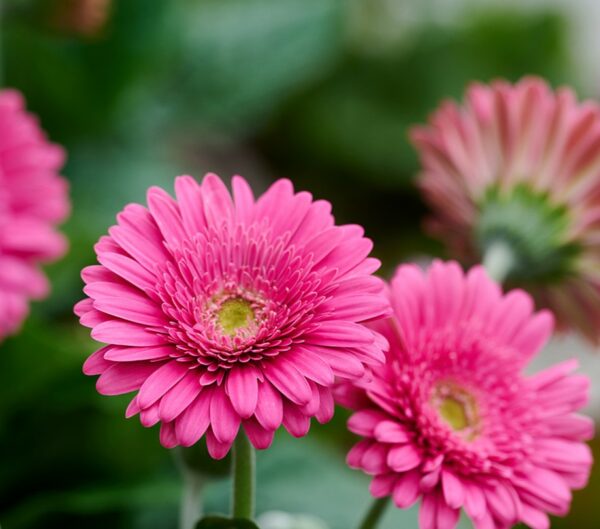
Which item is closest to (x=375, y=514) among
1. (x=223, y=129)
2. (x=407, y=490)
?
(x=407, y=490)

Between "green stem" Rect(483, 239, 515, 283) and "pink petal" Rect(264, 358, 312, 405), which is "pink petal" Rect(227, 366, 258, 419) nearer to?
"pink petal" Rect(264, 358, 312, 405)

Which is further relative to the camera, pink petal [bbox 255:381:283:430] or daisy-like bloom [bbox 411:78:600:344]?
daisy-like bloom [bbox 411:78:600:344]

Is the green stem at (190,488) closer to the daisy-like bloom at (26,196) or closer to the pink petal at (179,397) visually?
the pink petal at (179,397)

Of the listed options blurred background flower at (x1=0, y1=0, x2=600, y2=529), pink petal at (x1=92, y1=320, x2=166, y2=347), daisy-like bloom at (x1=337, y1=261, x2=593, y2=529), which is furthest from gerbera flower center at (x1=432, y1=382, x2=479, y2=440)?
blurred background flower at (x1=0, y1=0, x2=600, y2=529)

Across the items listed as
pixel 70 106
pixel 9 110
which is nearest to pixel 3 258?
pixel 9 110

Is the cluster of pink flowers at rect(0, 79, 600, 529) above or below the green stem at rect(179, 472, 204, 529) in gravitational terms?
above

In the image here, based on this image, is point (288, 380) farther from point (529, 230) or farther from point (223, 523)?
point (529, 230)

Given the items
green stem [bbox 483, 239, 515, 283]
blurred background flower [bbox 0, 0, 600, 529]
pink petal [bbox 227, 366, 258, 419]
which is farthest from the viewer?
blurred background flower [bbox 0, 0, 600, 529]
